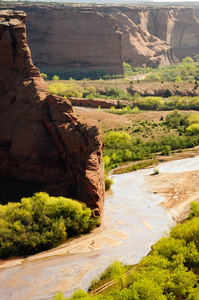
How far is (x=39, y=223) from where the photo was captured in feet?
106

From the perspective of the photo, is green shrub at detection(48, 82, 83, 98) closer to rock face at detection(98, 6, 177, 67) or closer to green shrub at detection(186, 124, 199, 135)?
green shrub at detection(186, 124, 199, 135)

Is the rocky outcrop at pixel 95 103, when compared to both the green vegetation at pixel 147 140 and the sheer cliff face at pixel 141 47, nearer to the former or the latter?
the green vegetation at pixel 147 140

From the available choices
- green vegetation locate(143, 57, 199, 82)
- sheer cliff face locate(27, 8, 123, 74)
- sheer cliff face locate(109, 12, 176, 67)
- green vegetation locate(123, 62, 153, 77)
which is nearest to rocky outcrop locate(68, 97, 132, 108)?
green vegetation locate(143, 57, 199, 82)

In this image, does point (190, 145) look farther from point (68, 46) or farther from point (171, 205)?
point (68, 46)

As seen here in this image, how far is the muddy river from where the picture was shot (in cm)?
2705

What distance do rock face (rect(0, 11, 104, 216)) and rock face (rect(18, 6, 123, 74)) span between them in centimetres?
9315

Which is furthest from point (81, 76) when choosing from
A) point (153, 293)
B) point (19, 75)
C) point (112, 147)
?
point (153, 293)

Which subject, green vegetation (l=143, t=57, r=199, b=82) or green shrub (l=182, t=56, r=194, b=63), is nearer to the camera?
green vegetation (l=143, t=57, r=199, b=82)

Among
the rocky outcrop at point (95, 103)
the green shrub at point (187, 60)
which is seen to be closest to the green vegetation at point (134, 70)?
the green shrub at point (187, 60)

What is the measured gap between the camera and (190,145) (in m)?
64.2

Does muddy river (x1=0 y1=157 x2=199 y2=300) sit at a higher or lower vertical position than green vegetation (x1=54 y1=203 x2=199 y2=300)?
A: lower

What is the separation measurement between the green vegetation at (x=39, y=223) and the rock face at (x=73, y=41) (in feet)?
349

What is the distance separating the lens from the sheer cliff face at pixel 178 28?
184m

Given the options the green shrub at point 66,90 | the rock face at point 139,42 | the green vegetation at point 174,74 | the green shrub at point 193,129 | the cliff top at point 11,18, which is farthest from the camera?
the rock face at point 139,42
